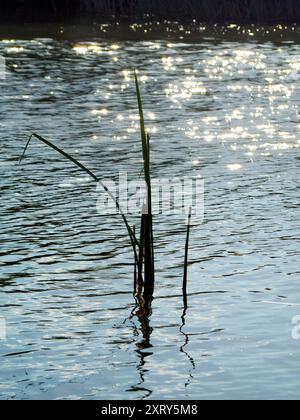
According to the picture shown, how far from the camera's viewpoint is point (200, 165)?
42.1 feet

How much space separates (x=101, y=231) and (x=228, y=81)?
34.4ft

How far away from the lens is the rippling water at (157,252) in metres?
6.51

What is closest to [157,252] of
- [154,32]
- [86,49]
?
[86,49]

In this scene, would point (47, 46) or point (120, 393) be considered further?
point (47, 46)

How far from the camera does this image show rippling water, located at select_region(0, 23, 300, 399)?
6.51 metres

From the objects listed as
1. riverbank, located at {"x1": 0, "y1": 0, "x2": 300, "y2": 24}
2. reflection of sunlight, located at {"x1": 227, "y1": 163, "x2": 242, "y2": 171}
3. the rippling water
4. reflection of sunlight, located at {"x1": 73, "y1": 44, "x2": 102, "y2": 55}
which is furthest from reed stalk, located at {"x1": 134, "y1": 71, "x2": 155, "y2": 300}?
riverbank, located at {"x1": 0, "y1": 0, "x2": 300, "y2": 24}

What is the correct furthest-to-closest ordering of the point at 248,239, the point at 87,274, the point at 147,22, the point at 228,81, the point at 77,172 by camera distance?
the point at 147,22, the point at 228,81, the point at 77,172, the point at 248,239, the point at 87,274

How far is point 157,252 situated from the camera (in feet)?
29.7

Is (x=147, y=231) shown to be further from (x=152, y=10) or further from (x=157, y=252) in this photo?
(x=152, y=10)

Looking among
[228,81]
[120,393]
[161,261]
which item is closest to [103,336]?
[120,393]

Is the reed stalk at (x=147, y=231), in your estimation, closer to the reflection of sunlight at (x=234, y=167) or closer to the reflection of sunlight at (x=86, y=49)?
the reflection of sunlight at (x=234, y=167)

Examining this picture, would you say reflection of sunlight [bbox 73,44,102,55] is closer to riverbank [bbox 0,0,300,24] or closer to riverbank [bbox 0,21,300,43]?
riverbank [bbox 0,21,300,43]

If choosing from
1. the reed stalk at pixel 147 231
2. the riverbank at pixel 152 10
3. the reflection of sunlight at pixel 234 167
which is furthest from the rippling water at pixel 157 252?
the riverbank at pixel 152 10

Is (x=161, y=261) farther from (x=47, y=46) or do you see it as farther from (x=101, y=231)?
(x=47, y=46)
